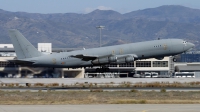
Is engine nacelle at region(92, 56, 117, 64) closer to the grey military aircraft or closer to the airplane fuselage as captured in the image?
the grey military aircraft

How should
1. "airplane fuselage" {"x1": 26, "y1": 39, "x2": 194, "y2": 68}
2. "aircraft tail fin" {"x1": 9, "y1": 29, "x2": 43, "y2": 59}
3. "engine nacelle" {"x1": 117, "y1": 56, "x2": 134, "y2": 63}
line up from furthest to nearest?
1. "aircraft tail fin" {"x1": 9, "y1": 29, "x2": 43, "y2": 59}
2. "engine nacelle" {"x1": 117, "y1": 56, "x2": 134, "y2": 63}
3. "airplane fuselage" {"x1": 26, "y1": 39, "x2": 194, "y2": 68}

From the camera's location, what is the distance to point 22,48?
91.1 m

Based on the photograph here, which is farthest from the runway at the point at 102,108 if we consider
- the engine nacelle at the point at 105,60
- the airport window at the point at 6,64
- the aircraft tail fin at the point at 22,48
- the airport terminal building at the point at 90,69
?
the aircraft tail fin at the point at 22,48

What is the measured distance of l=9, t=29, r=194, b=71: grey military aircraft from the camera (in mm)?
84075

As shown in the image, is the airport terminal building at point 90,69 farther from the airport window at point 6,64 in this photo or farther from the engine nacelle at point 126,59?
the engine nacelle at point 126,59

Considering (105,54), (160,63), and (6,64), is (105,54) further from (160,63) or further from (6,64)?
(160,63)

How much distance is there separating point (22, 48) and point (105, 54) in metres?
14.4

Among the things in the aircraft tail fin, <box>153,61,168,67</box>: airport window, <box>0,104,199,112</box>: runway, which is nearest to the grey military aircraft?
the aircraft tail fin

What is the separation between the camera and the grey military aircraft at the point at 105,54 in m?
84.1

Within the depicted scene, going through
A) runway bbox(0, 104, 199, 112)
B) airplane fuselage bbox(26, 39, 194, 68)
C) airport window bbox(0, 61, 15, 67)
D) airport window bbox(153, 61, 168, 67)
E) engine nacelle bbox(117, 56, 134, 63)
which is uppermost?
airport window bbox(153, 61, 168, 67)

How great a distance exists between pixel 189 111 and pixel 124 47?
141 feet

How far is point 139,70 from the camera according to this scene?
155 meters

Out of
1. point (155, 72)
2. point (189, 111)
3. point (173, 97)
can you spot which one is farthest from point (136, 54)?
point (155, 72)

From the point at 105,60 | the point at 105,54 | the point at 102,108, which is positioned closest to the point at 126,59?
the point at 105,60
